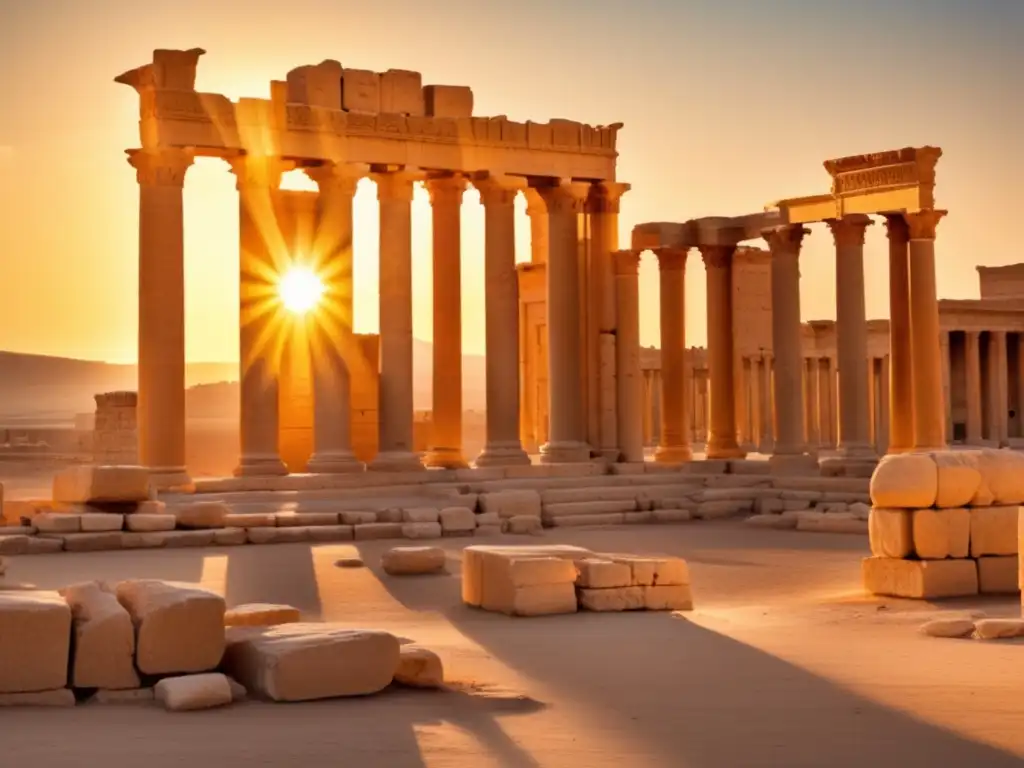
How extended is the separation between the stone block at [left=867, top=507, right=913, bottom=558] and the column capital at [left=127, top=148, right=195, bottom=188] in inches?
621

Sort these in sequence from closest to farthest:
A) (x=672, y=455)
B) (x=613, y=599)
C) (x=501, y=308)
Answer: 1. (x=613, y=599)
2. (x=501, y=308)
3. (x=672, y=455)

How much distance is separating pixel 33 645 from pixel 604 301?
23.4 m

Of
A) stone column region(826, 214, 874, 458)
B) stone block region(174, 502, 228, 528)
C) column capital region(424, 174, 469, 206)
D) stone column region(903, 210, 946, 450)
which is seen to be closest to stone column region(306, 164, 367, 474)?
column capital region(424, 174, 469, 206)

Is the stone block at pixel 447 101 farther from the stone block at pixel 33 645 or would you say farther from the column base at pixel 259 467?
the stone block at pixel 33 645

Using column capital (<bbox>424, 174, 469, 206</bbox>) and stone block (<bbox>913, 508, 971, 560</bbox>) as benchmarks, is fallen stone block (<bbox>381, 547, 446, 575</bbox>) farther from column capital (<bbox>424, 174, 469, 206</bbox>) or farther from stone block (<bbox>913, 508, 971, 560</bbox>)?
column capital (<bbox>424, 174, 469, 206</bbox>)

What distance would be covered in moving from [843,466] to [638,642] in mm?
17458

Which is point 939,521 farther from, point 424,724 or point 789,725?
point 424,724

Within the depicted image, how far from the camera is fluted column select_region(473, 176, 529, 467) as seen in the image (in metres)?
31.8

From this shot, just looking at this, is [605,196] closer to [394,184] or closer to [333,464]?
[394,184]

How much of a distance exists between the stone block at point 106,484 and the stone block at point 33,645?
1298cm

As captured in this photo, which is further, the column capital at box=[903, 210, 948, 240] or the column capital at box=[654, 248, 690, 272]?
the column capital at box=[654, 248, 690, 272]

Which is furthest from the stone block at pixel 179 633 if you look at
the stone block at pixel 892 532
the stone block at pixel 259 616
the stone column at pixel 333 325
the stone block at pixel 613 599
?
the stone column at pixel 333 325

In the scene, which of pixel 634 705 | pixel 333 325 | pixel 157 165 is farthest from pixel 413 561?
pixel 157 165

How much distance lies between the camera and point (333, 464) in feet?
97.3
